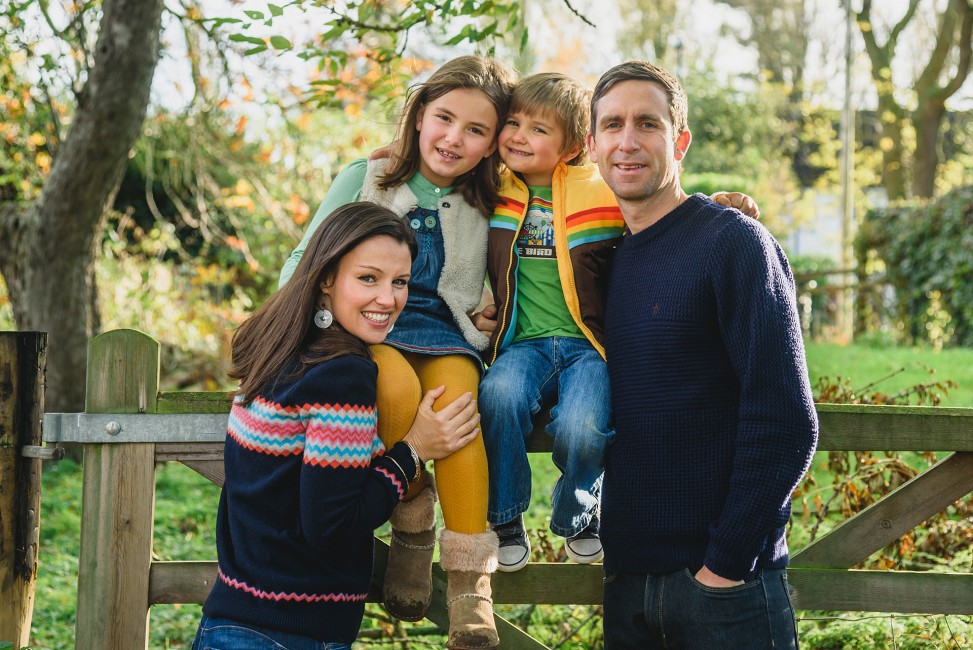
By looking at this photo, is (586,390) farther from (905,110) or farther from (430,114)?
(905,110)

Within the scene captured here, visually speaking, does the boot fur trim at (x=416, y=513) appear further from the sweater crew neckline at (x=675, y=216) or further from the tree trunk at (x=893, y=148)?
the tree trunk at (x=893, y=148)

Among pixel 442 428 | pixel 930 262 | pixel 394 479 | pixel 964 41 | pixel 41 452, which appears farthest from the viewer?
pixel 964 41

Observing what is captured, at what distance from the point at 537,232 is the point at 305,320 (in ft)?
2.72

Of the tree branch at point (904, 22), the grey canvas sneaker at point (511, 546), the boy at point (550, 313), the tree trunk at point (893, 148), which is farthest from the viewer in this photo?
the tree trunk at point (893, 148)

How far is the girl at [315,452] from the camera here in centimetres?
229

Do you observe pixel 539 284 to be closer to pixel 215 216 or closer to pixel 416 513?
pixel 416 513

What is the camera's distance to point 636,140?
8.51ft

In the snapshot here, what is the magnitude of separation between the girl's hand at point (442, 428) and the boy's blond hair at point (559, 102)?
923 millimetres

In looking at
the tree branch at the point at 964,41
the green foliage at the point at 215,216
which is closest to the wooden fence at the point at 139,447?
the green foliage at the point at 215,216

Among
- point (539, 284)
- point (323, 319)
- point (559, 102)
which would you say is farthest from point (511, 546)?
point (559, 102)

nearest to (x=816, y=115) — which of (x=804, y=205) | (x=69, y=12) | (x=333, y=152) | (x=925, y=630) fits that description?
(x=804, y=205)

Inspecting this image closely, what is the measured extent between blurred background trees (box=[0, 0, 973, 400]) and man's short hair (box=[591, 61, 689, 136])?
1391mm

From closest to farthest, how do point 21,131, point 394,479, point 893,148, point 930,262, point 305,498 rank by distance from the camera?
point 305,498, point 394,479, point 21,131, point 930,262, point 893,148

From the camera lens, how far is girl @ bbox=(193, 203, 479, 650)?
2.29 meters
